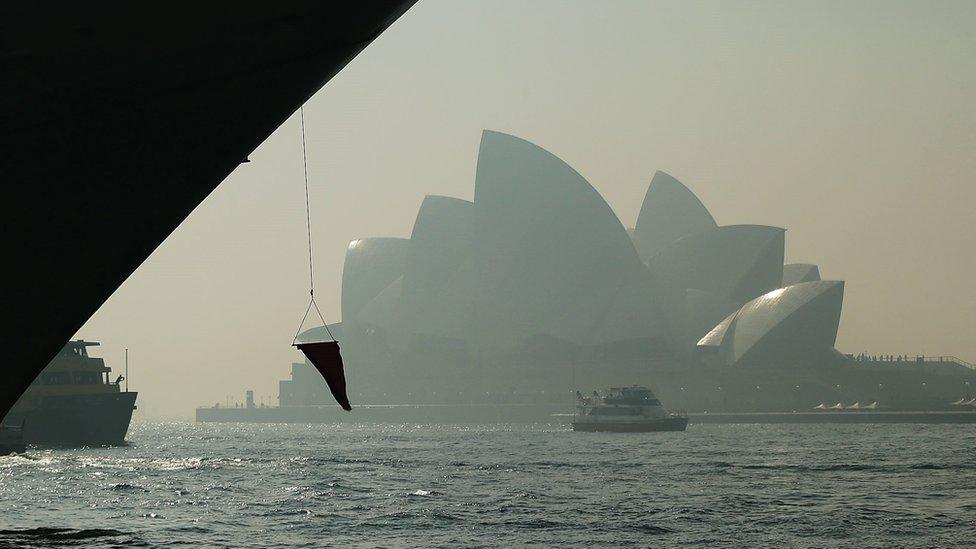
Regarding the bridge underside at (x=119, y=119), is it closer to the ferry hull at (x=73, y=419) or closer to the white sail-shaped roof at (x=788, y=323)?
the ferry hull at (x=73, y=419)

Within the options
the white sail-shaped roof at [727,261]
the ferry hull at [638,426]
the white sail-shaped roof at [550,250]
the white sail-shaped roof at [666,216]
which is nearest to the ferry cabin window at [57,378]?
the ferry hull at [638,426]

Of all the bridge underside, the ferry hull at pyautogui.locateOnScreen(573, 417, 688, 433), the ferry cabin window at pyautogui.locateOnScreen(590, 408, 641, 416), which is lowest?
the ferry hull at pyautogui.locateOnScreen(573, 417, 688, 433)

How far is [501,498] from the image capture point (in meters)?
26.4

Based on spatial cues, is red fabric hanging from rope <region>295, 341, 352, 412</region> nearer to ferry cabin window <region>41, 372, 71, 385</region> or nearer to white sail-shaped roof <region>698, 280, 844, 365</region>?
ferry cabin window <region>41, 372, 71, 385</region>

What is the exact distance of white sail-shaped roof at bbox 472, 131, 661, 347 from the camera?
94938 mm

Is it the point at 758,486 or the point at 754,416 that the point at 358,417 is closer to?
the point at 754,416

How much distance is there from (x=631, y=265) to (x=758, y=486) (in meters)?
68.2

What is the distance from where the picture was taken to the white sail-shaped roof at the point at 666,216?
322 feet

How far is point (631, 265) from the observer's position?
97.0m

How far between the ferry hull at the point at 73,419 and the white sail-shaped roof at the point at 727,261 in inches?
2114

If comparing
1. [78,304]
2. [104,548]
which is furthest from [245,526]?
[78,304]

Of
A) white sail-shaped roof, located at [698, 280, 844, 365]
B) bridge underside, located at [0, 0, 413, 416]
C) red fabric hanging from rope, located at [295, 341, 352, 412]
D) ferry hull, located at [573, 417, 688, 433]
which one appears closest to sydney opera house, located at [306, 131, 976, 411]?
white sail-shaped roof, located at [698, 280, 844, 365]

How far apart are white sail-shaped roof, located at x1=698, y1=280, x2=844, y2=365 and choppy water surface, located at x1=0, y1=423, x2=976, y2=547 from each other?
1837 inches

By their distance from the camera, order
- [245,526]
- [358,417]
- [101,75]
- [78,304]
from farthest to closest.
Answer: [358,417] → [245,526] → [78,304] → [101,75]
